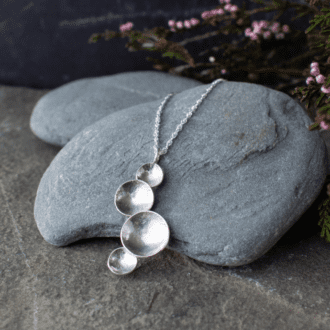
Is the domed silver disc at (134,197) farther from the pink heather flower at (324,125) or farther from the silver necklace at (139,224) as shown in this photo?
the pink heather flower at (324,125)

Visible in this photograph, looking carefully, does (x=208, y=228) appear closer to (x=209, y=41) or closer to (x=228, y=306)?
(x=228, y=306)

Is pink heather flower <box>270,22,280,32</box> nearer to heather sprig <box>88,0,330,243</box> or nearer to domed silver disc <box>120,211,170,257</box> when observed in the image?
heather sprig <box>88,0,330,243</box>

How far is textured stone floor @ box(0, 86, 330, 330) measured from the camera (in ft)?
3.91

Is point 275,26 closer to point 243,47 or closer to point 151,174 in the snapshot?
point 243,47

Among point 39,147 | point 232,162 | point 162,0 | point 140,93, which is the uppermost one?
point 162,0

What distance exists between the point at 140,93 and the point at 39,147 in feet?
2.74

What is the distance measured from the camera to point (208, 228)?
4.42ft

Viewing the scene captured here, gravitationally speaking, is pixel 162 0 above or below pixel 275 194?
above

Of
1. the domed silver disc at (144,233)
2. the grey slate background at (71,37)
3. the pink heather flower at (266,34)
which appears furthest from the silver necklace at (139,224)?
the grey slate background at (71,37)

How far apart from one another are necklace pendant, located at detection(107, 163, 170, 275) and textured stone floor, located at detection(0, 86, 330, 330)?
6cm

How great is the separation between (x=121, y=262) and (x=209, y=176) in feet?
1.74

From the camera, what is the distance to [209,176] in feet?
4.79

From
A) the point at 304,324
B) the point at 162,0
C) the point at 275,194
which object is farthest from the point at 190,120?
the point at 162,0

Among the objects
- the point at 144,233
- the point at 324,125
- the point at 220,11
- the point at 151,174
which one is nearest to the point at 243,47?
the point at 220,11
